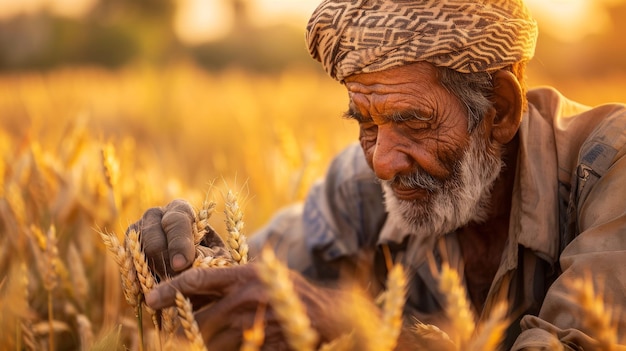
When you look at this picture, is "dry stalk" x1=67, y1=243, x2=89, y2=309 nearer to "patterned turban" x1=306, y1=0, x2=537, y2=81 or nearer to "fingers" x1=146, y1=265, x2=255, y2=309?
"fingers" x1=146, y1=265, x2=255, y2=309

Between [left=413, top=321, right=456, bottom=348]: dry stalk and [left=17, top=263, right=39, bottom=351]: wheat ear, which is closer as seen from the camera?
[left=413, top=321, right=456, bottom=348]: dry stalk

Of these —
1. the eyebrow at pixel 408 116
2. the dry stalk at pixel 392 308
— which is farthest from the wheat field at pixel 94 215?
the eyebrow at pixel 408 116

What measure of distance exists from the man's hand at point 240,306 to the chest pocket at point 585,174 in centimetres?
92

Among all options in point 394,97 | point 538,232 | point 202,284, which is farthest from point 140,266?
point 538,232

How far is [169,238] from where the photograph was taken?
1940 mm

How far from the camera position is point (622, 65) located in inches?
1045

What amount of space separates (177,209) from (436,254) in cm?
117

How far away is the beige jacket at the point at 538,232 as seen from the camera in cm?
196

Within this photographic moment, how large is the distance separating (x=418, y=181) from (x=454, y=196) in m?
0.15

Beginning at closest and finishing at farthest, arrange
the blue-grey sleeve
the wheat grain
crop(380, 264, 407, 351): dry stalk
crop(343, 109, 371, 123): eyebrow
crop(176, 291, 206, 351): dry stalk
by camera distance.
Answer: crop(380, 264, 407, 351): dry stalk
crop(176, 291, 206, 351): dry stalk
the wheat grain
crop(343, 109, 371, 123): eyebrow
the blue-grey sleeve

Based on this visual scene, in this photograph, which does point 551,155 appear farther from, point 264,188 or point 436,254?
point 264,188

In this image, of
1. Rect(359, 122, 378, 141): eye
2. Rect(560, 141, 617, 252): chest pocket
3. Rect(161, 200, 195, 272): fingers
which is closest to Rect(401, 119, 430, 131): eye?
Rect(359, 122, 378, 141): eye

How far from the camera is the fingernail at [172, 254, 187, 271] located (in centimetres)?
184

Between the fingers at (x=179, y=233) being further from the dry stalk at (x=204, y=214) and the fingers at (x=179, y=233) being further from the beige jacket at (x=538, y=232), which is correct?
the beige jacket at (x=538, y=232)
